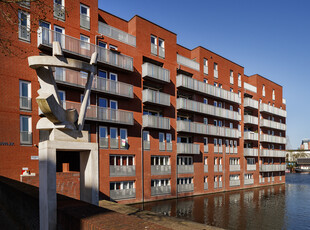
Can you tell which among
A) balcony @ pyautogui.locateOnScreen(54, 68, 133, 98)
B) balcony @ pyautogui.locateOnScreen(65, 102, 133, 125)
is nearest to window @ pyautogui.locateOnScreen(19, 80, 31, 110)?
balcony @ pyautogui.locateOnScreen(54, 68, 133, 98)

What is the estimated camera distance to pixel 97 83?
1900 cm

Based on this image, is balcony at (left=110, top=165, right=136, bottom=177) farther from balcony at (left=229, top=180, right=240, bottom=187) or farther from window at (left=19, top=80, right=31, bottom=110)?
balcony at (left=229, top=180, right=240, bottom=187)

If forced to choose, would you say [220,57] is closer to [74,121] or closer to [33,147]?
[33,147]

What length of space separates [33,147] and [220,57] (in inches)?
1021

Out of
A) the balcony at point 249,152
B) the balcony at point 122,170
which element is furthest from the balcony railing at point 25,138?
the balcony at point 249,152

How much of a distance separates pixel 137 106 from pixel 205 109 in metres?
9.64

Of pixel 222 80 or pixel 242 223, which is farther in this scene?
pixel 222 80

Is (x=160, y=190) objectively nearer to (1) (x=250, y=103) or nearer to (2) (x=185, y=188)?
(2) (x=185, y=188)

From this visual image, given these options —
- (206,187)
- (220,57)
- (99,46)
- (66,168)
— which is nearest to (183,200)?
(206,187)

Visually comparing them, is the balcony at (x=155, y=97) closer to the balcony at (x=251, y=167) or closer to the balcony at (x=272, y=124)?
the balcony at (x=251, y=167)

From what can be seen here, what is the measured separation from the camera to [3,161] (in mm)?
15430

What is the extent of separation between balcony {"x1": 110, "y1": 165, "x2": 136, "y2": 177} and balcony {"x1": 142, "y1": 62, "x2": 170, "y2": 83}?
8401mm

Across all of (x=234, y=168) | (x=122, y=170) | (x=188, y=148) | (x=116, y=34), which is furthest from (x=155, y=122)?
(x=234, y=168)

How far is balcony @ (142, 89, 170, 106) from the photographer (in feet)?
73.2
